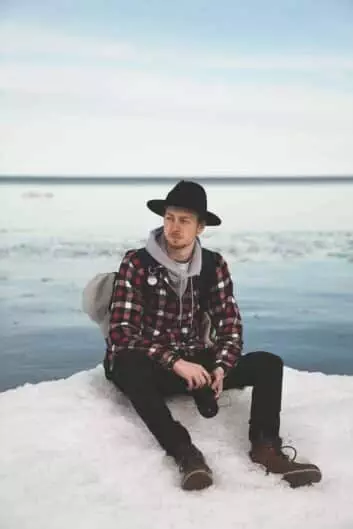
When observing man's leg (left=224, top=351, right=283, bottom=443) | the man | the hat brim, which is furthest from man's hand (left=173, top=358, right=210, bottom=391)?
the hat brim

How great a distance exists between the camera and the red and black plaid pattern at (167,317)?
1611 millimetres

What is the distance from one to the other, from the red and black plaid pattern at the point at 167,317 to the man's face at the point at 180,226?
0.24 ft

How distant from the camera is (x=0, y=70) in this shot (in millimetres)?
1559

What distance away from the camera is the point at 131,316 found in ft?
5.31

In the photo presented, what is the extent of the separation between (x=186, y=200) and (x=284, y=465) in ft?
1.95

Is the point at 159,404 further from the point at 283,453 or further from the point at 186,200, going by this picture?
the point at 186,200

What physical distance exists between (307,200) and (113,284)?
51cm

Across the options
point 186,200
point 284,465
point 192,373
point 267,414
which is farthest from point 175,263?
point 284,465

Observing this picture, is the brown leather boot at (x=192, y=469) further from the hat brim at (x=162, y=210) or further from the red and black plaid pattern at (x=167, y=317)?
the hat brim at (x=162, y=210)

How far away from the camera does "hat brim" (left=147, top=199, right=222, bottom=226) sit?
1.63 metres

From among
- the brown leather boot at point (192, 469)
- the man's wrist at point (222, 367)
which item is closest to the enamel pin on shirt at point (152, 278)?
the man's wrist at point (222, 367)

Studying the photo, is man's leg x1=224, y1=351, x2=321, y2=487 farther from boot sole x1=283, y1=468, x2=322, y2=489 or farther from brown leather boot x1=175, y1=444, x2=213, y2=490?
brown leather boot x1=175, y1=444, x2=213, y2=490

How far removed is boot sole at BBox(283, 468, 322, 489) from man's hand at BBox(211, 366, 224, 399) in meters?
0.24

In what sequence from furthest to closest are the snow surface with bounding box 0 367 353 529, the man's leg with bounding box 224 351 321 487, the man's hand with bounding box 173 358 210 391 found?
the man's hand with bounding box 173 358 210 391, the man's leg with bounding box 224 351 321 487, the snow surface with bounding box 0 367 353 529
